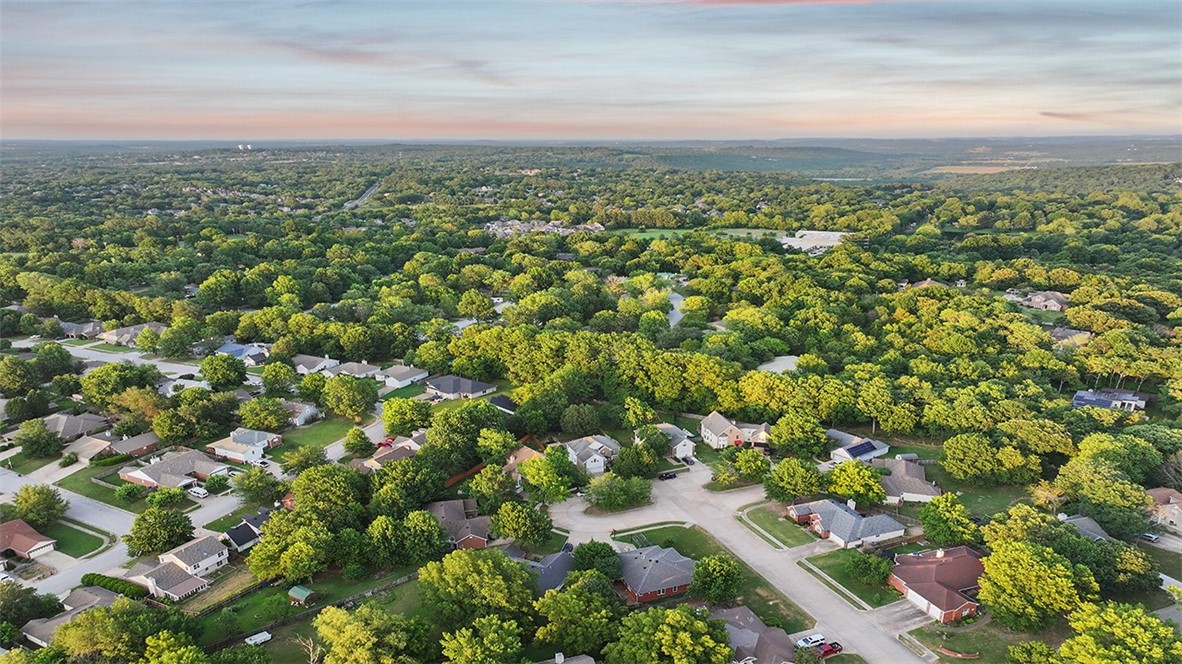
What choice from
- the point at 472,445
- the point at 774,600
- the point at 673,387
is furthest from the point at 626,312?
the point at 774,600

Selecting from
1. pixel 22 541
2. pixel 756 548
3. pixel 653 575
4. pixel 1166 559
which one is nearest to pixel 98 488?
pixel 22 541

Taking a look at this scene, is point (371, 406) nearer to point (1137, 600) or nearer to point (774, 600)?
point (774, 600)

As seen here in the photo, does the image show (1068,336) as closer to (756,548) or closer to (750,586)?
(756,548)

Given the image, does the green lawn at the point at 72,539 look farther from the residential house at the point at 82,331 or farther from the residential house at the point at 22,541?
the residential house at the point at 82,331

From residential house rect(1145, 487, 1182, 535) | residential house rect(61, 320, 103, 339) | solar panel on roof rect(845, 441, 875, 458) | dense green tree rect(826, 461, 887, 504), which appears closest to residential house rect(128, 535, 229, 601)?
dense green tree rect(826, 461, 887, 504)

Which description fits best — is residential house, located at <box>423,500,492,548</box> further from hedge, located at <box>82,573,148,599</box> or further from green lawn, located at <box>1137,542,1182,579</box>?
green lawn, located at <box>1137,542,1182,579</box>
